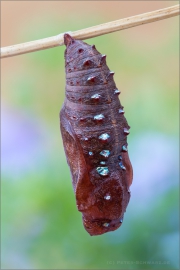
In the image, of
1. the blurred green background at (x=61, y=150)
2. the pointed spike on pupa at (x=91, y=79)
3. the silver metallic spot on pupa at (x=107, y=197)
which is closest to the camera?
the pointed spike on pupa at (x=91, y=79)

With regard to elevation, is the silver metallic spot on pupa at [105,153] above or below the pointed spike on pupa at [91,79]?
below

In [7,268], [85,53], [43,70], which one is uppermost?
[43,70]

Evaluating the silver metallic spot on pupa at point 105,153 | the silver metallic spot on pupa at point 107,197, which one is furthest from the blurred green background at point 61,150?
the silver metallic spot on pupa at point 105,153

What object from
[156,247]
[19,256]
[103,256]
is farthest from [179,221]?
[19,256]

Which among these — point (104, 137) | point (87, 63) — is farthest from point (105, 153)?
point (87, 63)

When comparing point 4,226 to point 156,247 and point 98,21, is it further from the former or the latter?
point 98,21

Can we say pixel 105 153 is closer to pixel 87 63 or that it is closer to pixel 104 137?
pixel 104 137

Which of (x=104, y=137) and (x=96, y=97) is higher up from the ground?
(x=96, y=97)

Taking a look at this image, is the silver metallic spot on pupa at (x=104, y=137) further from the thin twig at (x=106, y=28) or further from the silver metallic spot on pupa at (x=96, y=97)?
the thin twig at (x=106, y=28)
